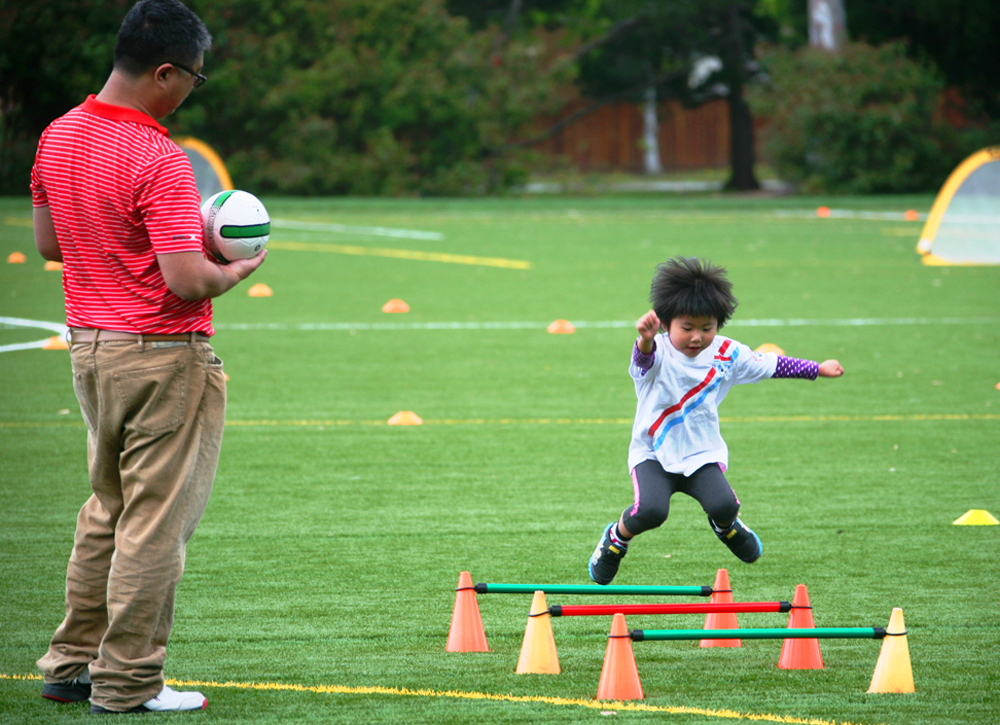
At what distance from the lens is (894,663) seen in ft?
14.4

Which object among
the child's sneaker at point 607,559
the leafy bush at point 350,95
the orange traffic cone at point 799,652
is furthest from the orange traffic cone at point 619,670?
the leafy bush at point 350,95

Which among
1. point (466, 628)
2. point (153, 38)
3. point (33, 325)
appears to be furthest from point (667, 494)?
point (33, 325)

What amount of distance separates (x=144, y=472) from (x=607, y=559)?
210cm

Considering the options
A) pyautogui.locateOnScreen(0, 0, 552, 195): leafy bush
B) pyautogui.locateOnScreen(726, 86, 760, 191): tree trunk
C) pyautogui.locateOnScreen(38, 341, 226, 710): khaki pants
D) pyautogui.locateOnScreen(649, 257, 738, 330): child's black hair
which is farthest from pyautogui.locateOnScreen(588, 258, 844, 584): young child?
pyautogui.locateOnScreen(726, 86, 760, 191): tree trunk

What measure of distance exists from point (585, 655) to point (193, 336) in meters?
1.87

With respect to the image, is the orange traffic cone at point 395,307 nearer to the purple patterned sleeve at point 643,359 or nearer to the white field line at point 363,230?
the white field line at point 363,230

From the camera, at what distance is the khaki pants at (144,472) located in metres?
4.02

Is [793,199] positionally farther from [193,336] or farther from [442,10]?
[193,336]

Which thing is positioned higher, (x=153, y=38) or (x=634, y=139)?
(x=634, y=139)

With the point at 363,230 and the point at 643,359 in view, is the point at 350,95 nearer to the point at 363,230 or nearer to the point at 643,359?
the point at 363,230

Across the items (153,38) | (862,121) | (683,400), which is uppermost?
(862,121)

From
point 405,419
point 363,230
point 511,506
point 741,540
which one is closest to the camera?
point 741,540

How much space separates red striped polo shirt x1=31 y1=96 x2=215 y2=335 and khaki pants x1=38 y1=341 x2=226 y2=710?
107 mm

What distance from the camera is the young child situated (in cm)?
518
